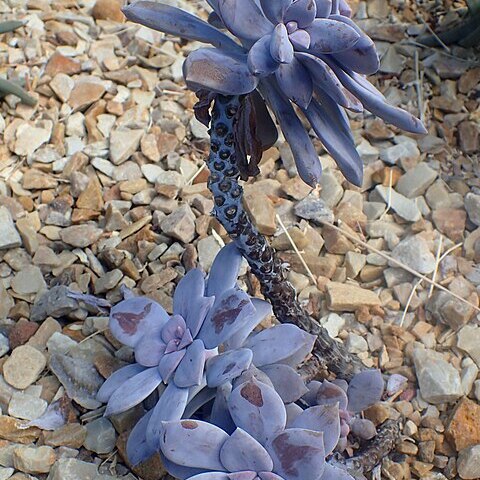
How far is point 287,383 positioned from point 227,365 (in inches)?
3.7

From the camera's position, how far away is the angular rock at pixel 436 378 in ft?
3.80

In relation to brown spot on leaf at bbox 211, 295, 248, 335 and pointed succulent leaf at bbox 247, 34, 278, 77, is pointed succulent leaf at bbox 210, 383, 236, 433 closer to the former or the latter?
brown spot on leaf at bbox 211, 295, 248, 335

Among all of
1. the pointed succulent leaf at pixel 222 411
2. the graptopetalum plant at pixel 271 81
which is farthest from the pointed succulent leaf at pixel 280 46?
the pointed succulent leaf at pixel 222 411

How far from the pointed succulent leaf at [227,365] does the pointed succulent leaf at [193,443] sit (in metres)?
0.06

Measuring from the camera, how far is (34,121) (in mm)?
1517

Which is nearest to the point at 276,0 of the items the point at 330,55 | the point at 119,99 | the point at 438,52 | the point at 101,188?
the point at 330,55

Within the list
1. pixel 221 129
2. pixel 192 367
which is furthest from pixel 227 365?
pixel 221 129

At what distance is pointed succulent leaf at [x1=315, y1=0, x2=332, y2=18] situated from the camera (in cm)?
76

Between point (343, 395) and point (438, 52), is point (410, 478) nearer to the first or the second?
point (343, 395)

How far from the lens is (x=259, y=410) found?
0.85m

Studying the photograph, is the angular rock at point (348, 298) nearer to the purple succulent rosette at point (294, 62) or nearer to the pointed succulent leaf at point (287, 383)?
the pointed succulent leaf at point (287, 383)

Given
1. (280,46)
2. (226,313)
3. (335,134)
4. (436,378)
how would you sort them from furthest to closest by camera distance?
(436,378)
(226,313)
(335,134)
(280,46)

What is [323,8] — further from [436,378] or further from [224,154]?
[436,378]

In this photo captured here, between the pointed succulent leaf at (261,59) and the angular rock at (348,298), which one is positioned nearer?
the pointed succulent leaf at (261,59)
